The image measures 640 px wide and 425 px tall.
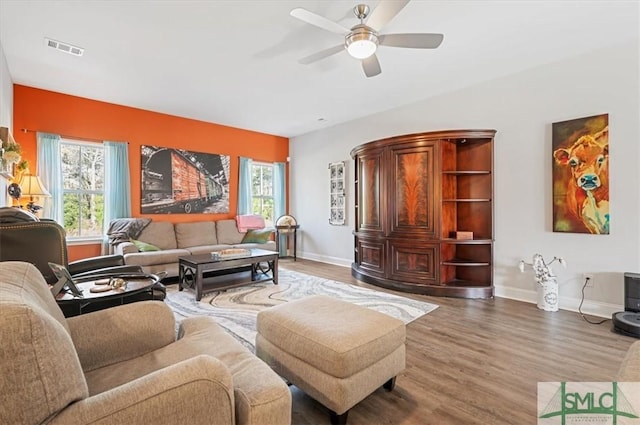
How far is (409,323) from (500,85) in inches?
130

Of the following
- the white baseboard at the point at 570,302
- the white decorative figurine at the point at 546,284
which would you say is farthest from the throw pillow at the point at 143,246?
the white decorative figurine at the point at 546,284

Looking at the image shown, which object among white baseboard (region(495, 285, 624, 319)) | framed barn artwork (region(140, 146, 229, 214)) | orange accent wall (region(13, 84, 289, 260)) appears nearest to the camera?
white baseboard (region(495, 285, 624, 319))

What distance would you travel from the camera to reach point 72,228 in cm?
471

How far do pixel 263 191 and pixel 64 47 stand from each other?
4.30 meters

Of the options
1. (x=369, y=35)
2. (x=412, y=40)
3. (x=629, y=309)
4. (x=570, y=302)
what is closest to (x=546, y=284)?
(x=570, y=302)

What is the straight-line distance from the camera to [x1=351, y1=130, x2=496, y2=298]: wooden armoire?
4.05 m

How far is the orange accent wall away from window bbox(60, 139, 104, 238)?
21cm

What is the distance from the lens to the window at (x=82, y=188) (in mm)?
4695

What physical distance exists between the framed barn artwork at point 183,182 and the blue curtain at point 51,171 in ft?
3.62

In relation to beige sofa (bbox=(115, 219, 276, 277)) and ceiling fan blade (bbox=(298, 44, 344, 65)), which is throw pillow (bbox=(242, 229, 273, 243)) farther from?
ceiling fan blade (bbox=(298, 44, 344, 65))

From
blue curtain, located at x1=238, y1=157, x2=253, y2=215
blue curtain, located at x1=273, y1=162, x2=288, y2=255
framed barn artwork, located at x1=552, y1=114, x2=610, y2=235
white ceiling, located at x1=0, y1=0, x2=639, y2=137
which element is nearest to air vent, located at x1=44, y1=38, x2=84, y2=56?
white ceiling, located at x1=0, y1=0, x2=639, y2=137

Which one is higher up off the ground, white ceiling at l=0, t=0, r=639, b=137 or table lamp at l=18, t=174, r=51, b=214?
white ceiling at l=0, t=0, r=639, b=137

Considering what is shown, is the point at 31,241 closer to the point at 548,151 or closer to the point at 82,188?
the point at 82,188

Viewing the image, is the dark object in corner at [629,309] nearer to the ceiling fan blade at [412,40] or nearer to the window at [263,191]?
the ceiling fan blade at [412,40]
